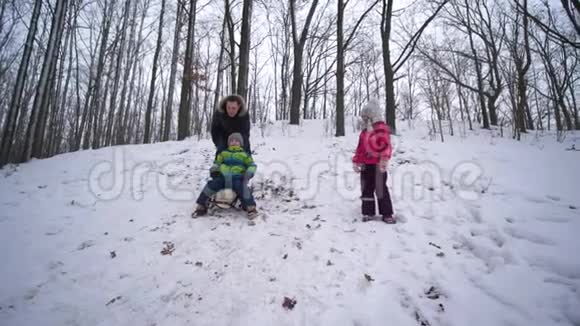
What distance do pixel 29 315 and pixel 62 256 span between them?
32.6 inches

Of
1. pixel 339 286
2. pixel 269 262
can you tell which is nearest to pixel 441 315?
pixel 339 286

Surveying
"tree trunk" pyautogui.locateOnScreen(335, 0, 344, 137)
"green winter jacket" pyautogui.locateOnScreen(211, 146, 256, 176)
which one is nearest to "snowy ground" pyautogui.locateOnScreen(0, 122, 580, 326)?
"green winter jacket" pyautogui.locateOnScreen(211, 146, 256, 176)

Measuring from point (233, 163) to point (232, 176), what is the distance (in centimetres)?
19

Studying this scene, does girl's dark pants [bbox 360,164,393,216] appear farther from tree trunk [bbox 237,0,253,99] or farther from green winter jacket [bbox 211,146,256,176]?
tree trunk [bbox 237,0,253,99]

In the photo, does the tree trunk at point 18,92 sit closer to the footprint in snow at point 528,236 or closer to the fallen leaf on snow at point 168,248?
the fallen leaf on snow at point 168,248

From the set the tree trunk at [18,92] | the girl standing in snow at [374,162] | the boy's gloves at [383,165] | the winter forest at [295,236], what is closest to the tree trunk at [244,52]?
the winter forest at [295,236]

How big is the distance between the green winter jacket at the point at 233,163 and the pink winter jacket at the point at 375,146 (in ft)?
5.23

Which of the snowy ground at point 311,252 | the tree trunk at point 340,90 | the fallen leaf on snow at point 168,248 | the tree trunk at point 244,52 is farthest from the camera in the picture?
the tree trunk at point 340,90

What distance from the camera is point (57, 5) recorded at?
7.08 metres

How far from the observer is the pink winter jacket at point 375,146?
9.89ft

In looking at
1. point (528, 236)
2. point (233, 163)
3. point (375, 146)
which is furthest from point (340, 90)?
point (528, 236)
